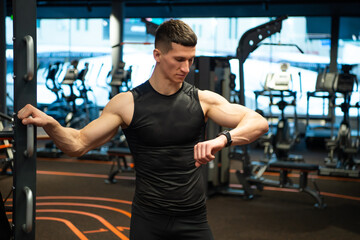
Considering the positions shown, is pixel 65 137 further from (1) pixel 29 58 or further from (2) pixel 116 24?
(2) pixel 116 24

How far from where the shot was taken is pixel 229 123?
76.9 inches

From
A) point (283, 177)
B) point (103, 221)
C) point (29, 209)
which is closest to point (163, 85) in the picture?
point (29, 209)

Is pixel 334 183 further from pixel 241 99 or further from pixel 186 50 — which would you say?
pixel 186 50

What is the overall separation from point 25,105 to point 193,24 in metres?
11.8

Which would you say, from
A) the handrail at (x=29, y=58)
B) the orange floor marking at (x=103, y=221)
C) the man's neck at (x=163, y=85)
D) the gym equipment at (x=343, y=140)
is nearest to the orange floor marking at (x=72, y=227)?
the orange floor marking at (x=103, y=221)

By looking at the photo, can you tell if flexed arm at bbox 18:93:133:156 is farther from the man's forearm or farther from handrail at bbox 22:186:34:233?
handrail at bbox 22:186:34:233

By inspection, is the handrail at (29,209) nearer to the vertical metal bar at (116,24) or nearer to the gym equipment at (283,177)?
the gym equipment at (283,177)

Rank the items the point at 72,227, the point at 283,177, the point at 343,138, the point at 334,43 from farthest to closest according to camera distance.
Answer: the point at 334,43, the point at 343,138, the point at 283,177, the point at 72,227

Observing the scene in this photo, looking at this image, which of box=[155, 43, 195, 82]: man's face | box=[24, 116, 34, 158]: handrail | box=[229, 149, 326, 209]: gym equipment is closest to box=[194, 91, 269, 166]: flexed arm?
box=[155, 43, 195, 82]: man's face

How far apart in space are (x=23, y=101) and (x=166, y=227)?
0.75 meters

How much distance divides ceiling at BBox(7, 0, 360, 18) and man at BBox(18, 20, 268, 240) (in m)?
9.98

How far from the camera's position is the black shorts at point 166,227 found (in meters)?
1.86

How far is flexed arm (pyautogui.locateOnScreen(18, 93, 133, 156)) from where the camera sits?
65.2 inches

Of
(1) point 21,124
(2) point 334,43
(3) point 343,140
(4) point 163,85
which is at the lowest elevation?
(3) point 343,140
